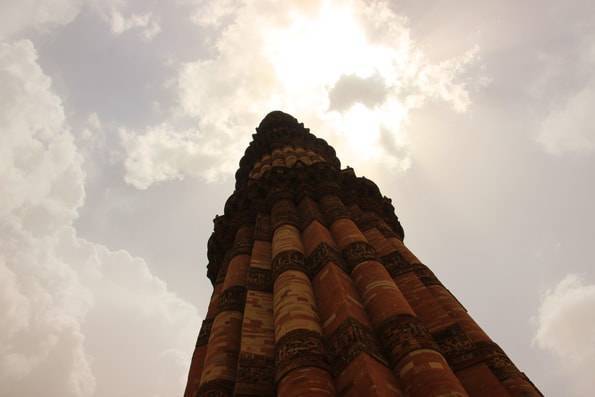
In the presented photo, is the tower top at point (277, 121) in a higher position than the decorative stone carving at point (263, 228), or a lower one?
higher

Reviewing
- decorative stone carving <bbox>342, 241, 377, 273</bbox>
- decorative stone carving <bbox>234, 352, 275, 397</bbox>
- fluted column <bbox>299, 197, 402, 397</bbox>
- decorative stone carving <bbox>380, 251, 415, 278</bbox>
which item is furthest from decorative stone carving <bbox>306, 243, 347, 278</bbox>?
decorative stone carving <bbox>234, 352, 275, 397</bbox>

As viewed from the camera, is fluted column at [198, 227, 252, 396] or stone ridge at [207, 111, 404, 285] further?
stone ridge at [207, 111, 404, 285]

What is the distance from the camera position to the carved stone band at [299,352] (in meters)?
5.12

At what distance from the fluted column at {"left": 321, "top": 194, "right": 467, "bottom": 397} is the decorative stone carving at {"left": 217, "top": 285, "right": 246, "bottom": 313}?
2.16 m

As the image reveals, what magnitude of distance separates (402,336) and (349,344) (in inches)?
26.7

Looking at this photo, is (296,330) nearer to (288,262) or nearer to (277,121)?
(288,262)

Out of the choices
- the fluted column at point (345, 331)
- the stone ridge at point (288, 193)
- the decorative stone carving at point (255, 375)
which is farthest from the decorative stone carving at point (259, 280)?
the stone ridge at point (288, 193)

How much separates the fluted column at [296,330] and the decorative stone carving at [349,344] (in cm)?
12

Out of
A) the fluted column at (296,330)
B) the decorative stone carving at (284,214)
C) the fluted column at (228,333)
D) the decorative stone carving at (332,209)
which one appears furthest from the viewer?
the decorative stone carving at (332,209)

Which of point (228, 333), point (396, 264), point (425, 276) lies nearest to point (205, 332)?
point (228, 333)

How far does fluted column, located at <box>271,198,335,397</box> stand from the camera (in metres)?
4.85

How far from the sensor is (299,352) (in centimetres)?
528

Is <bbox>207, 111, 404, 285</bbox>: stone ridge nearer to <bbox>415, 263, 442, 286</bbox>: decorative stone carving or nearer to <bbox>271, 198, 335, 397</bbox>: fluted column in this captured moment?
<bbox>271, 198, 335, 397</bbox>: fluted column

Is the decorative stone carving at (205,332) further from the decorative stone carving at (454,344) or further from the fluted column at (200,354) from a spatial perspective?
the decorative stone carving at (454,344)
